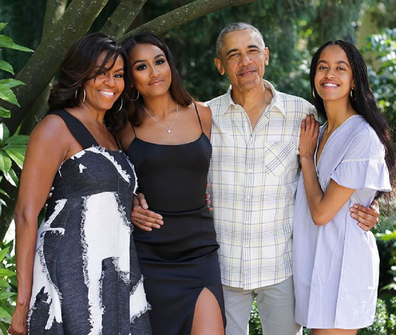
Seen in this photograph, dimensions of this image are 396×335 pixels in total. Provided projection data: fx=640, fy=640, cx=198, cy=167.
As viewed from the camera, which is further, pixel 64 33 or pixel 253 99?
pixel 64 33

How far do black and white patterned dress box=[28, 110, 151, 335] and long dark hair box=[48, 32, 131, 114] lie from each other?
105mm

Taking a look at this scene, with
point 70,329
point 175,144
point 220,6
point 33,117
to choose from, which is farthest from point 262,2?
point 70,329

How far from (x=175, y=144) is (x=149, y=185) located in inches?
9.7

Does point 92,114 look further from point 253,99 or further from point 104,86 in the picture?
point 253,99

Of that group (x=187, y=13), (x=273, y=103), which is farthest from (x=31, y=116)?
(x=273, y=103)

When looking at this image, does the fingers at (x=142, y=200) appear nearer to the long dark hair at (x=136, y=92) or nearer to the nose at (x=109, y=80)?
the long dark hair at (x=136, y=92)

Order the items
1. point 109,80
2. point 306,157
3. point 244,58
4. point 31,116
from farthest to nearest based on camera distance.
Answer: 1. point 31,116
2. point 244,58
3. point 306,157
4. point 109,80

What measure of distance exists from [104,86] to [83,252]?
31.1 inches

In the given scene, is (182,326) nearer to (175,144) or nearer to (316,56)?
(175,144)

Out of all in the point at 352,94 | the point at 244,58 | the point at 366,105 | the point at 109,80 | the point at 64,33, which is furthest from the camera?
the point at 64,33

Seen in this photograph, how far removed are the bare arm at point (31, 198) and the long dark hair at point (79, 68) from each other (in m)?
0.24

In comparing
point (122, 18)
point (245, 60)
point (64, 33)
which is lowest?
point (245, 60)

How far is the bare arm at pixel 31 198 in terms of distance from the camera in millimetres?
2754

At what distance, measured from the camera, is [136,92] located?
3.37 meters
